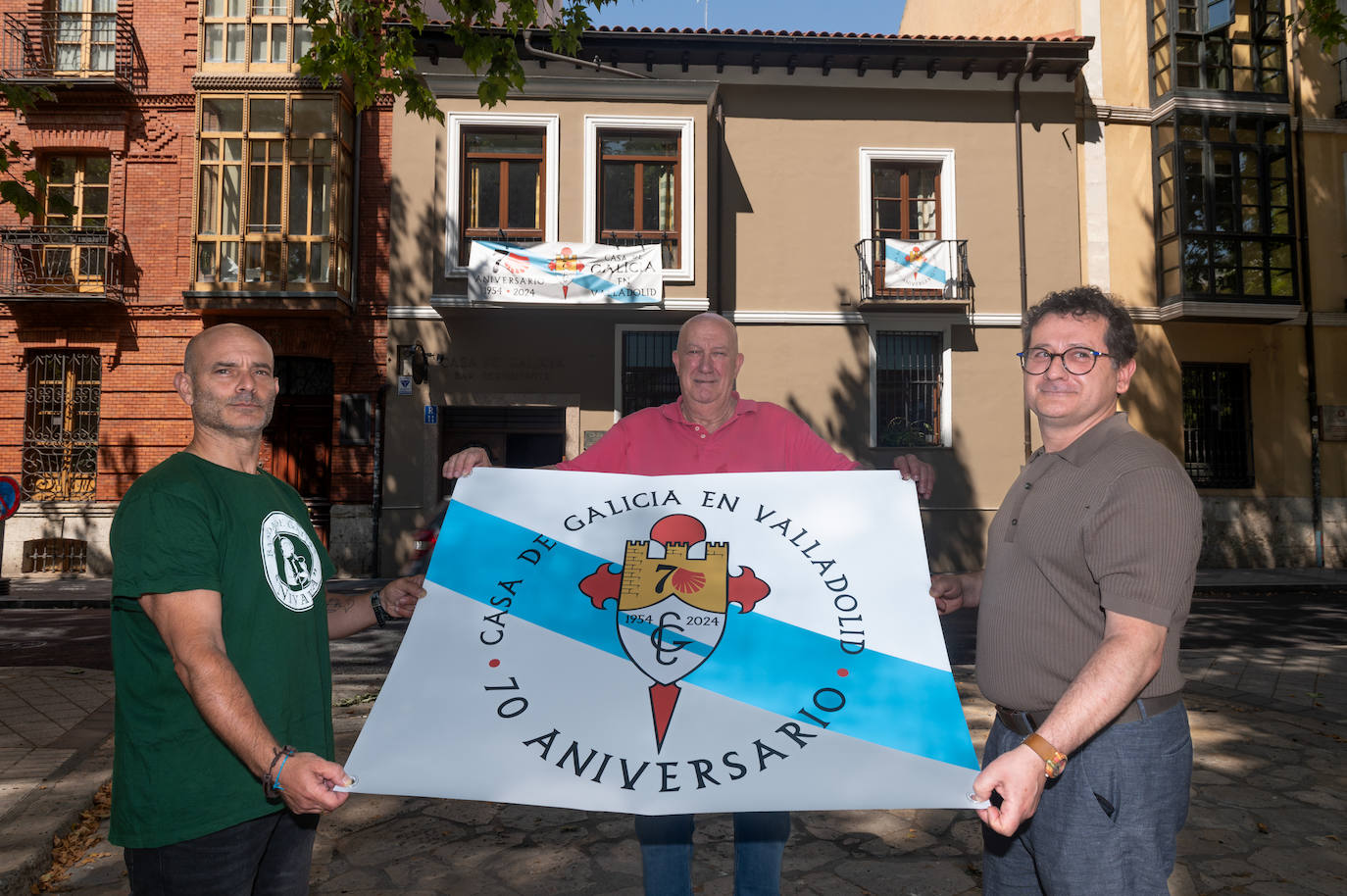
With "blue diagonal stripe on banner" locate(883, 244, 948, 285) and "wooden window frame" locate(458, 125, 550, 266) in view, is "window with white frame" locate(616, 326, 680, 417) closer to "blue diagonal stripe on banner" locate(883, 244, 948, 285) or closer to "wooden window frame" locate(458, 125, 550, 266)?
"wooden window frame" locate(458, 125, 550, 266)

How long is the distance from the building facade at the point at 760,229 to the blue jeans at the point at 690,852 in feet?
39.1

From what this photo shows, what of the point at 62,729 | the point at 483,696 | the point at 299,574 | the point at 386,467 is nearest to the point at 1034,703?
the point at 483,696

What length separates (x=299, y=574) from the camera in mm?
2250

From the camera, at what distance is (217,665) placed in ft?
5.93

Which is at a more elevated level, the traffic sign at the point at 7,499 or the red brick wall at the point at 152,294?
the red brick wall at the point at 152,294

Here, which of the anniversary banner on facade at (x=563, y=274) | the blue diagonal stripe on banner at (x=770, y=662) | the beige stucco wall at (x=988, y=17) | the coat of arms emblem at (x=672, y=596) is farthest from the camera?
the beige stucco wall at (x=988, y=17)

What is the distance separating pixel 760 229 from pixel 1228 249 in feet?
29.3

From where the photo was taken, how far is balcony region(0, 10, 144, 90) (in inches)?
598

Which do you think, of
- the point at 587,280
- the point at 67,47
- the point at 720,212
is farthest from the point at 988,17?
the point at 67,47

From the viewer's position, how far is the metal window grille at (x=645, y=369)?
15.0 metres

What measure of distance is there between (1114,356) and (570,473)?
61.9 inches

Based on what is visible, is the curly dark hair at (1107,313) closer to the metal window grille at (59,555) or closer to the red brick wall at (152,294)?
the red brick wall at (152,294)

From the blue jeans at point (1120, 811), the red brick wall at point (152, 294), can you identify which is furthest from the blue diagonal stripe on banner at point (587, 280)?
the blue jeans at point (1120, 811)

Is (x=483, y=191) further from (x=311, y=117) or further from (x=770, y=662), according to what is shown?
(x=770, y=662)
